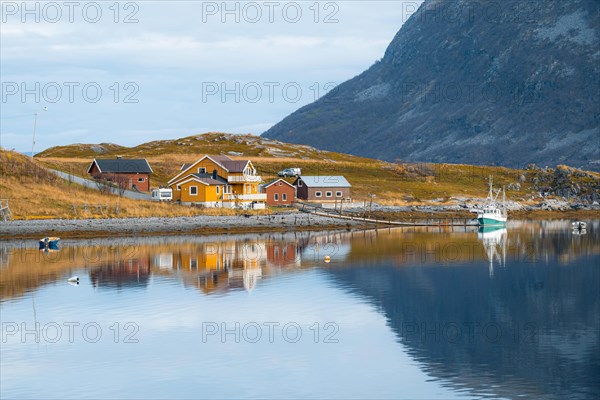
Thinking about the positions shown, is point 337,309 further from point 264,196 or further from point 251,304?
point 264,196

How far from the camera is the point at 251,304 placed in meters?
56.5

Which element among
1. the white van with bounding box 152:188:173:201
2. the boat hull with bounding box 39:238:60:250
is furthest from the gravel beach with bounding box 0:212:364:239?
the white van with bounding box 152:188:173:201

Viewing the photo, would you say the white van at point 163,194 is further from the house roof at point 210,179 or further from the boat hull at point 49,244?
the boat hull at point 49,244

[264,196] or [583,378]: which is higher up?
[264,196]

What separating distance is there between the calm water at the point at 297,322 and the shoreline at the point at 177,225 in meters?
4.27

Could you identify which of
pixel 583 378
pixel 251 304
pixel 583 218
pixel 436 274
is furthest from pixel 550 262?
pixel 583 218

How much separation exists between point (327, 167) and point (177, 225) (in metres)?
67.7

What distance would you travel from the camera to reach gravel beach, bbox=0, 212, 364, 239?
90.8 metres

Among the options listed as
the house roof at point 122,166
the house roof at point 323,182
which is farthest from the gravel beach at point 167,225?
the house roof at point 122,166

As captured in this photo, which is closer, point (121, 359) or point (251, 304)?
point (121, 359)

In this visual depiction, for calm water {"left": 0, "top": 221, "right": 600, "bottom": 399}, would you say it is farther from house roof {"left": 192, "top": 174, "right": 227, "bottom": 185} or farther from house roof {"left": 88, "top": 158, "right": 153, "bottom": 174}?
house roof {"left": 88, "top": 158, "right": 153, "bottom": 174}

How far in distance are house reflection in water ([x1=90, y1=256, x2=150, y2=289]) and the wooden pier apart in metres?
43.9

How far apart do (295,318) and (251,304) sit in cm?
521

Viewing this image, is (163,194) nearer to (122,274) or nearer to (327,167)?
(122,274)
